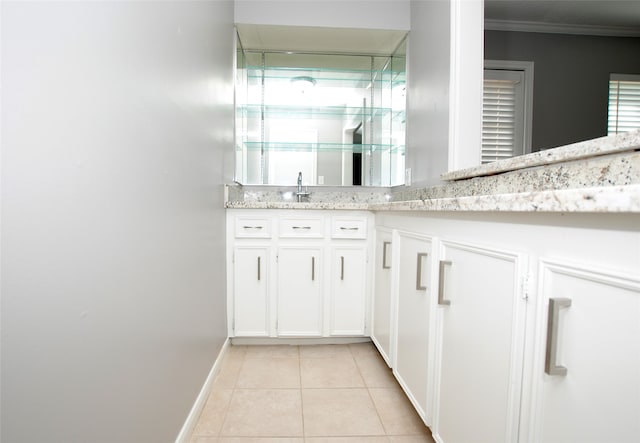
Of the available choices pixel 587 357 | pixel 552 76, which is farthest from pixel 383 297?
pixel 552 76

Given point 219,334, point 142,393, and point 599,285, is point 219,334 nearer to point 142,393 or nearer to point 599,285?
point 142,393

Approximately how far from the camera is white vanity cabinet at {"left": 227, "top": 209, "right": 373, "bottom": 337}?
6.95ft

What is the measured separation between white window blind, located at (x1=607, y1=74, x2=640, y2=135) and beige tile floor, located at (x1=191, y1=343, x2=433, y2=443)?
307 cm

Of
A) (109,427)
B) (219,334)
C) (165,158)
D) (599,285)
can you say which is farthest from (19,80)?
(219,334)

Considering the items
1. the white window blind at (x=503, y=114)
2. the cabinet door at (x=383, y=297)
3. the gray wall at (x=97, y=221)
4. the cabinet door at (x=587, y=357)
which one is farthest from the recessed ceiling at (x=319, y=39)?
the cabinet door at (x=587, y=357)

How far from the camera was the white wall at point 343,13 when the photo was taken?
7.62 ft

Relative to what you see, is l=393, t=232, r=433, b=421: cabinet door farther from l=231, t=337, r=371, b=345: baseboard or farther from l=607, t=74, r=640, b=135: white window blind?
l=607, t=74, r=640, b=135: white window blind

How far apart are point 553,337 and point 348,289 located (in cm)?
160

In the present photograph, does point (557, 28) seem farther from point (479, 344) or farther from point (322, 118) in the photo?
point (479, 344)

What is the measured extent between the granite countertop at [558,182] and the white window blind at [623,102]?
2488 mm

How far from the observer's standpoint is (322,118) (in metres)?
2.76

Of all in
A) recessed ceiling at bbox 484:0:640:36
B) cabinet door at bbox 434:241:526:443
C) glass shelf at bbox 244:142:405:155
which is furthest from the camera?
glass shelf at bbox 244:142:405:155

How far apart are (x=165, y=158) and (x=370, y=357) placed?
1.67 meters

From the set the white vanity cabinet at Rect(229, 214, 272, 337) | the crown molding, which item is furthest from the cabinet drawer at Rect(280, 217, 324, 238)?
the crown molding
